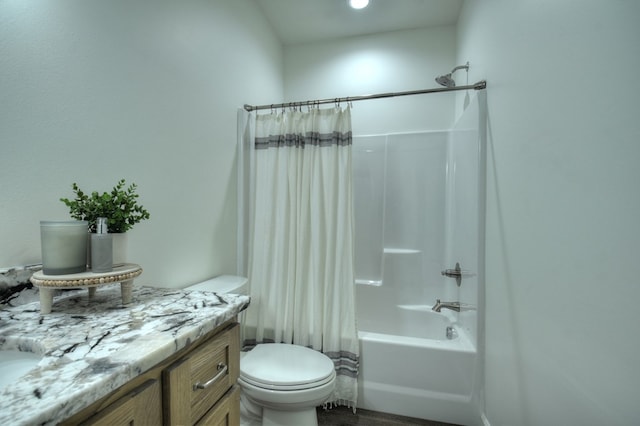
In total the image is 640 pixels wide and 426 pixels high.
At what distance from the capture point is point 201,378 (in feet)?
2.38

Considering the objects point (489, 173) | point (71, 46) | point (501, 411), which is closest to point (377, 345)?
point (501, 411)

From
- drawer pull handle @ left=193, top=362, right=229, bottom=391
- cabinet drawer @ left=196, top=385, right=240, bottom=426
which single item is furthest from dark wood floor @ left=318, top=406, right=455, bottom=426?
drawer pull handle @ left=193, top=362, right=229, bottom=391

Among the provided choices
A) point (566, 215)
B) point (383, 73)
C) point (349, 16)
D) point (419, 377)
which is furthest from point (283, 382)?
point (349, 16)

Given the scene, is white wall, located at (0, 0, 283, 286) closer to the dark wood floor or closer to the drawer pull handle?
the drawer pull handle

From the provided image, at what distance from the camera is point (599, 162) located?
0.72 m

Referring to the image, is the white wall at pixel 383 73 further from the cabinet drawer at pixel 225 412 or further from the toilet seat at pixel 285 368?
the cabinet drawer at pixel 225 412

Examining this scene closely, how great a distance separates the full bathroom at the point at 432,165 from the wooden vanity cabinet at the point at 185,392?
0.53 meters

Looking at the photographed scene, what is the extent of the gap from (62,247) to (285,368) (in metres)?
1.07

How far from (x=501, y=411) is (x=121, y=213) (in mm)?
1725

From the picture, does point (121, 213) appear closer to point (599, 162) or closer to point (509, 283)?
point (599, 162)

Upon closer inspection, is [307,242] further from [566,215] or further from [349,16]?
[349,16]

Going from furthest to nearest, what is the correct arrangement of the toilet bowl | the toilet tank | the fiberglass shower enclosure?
the fiberglass shower enclosure < the toilet tank < the toilet bowl

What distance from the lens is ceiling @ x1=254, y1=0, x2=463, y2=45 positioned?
7.27 feet

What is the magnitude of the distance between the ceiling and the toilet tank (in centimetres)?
206
